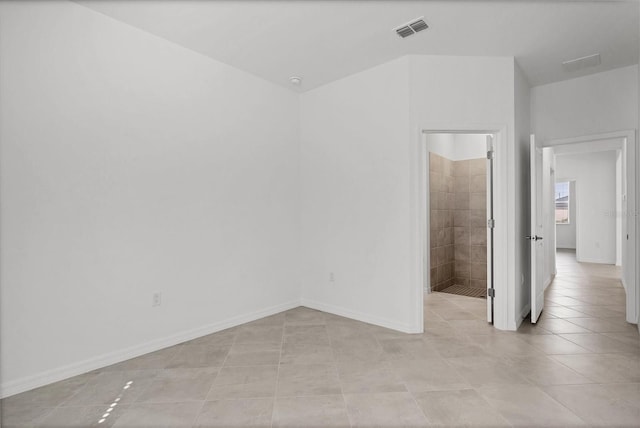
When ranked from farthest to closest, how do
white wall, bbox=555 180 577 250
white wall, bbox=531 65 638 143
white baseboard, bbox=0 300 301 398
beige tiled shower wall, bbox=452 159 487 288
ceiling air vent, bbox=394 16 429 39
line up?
white wall, bbox=555 180 577 250
beige tiled shower wall, bbox=452 159 487 288
white wall, bbox=531 65 638 143
ceiling air vent, bbox=394 16 429 39
white baseboard, bbox=0 300 301 398

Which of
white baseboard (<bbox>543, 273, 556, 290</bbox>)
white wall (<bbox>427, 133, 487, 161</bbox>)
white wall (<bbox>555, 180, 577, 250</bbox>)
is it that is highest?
white wall (<bbox>427, 133, 487, 161</bbox>)

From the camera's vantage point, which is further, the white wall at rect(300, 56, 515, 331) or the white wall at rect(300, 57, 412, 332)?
the white wall at rect(300, 57, 412, 332)

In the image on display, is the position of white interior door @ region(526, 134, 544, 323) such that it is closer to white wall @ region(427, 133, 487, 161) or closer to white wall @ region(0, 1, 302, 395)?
white wall @ region(427, 133, 487, 161)

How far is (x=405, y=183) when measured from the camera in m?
3.39

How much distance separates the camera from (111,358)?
2697 mm

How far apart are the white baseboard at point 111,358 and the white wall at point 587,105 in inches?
163

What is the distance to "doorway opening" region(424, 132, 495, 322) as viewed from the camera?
4.99m

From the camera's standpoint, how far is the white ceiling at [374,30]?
8.41 feet

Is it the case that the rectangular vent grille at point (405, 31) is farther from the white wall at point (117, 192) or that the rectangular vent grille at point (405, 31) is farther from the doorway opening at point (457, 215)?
the doorway opening at point (457, 215)

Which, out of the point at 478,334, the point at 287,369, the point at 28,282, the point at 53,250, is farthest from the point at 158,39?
the point at 478,334

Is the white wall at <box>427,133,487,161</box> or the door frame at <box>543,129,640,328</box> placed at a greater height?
the white wall at <box>427,133,487,161</box>

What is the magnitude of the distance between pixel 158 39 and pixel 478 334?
13.3 ft

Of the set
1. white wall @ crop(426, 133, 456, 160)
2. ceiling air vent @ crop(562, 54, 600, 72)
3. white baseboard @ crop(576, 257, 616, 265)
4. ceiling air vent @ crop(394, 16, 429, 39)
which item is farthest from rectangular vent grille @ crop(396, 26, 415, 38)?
white baseboard @ crop(576, 257, 616, 265)

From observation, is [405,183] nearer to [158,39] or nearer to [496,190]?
[496,190]
